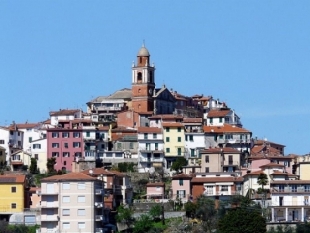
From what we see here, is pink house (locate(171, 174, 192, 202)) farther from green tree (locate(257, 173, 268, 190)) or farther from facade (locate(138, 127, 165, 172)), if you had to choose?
facade (locate(138, 127, 165, 172))

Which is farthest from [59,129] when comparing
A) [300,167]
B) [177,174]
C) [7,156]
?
[300,167]

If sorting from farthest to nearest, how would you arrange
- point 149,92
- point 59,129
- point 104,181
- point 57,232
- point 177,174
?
point 149,92
point 59,129
point 177,174
point 104,181
point 57,232

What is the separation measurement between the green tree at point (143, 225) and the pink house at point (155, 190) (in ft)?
25.0

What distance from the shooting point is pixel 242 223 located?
A: 8325 cm

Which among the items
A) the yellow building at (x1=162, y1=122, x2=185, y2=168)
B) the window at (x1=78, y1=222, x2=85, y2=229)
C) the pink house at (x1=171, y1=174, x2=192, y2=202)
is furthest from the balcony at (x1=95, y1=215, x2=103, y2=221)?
the yellow building at (x1=162, y1=122, x2=185, y2=168)

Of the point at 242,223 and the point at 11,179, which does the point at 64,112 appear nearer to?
the point at 11,179

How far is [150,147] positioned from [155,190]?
10940 millimetres

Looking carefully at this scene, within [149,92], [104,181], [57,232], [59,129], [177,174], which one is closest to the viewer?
[57,232]

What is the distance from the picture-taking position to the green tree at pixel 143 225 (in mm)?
86250

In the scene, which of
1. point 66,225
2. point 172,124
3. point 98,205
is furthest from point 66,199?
Answer: point 172,124

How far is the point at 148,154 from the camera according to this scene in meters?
106

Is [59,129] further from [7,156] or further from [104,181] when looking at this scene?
[104,181]

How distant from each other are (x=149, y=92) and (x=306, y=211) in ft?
99.3

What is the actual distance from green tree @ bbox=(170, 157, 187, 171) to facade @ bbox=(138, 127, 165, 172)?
1.37m
